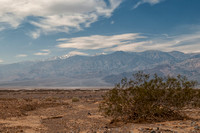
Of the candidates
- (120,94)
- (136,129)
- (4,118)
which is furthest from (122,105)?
(4,118)

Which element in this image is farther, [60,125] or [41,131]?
[60,125]

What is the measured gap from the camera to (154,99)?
1595 centimetres

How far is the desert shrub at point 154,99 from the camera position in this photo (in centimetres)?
1552

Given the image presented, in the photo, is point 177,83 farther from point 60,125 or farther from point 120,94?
point 60,125

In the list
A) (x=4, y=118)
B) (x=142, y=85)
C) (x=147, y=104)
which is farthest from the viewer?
(x=4, y=118)

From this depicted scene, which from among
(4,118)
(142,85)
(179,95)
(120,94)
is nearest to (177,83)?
(179,95)

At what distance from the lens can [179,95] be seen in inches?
620

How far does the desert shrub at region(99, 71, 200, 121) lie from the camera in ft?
50.9

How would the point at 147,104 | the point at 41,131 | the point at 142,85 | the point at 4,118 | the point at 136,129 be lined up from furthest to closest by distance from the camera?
the point at 4,118 → the point at 142,85 → the point at 147,104 → the point at 41,131 → the point at 136,129

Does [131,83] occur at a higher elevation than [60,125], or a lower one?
higher

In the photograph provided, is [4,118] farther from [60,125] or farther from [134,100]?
[134,100]

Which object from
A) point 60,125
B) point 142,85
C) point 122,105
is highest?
point 142,85

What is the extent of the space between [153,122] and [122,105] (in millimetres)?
2523

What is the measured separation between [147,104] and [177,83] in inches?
110
